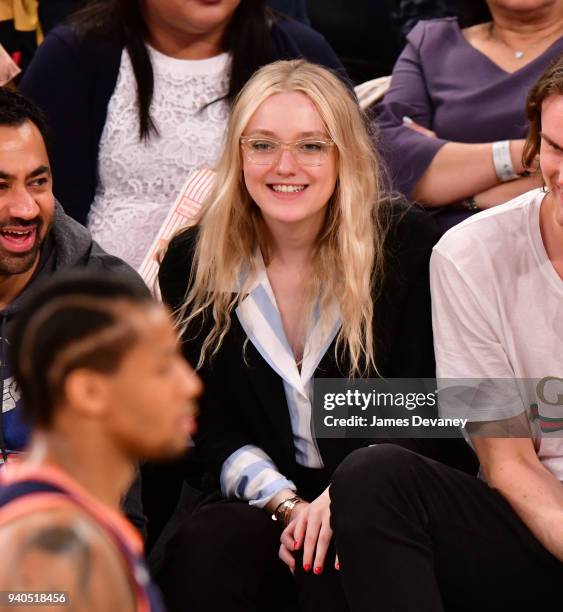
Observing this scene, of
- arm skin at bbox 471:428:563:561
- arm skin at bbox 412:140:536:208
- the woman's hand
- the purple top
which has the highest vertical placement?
the purple top

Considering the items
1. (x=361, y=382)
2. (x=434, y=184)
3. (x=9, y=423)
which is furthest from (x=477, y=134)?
(x=9, y=423)

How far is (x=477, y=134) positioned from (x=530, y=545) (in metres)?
1.11

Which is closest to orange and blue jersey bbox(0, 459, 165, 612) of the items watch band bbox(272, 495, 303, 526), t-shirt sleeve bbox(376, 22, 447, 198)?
watch band bbox(272, 495, 303, 526)

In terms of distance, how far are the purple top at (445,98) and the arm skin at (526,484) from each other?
836mm

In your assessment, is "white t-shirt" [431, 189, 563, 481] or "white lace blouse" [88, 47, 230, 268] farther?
"white lace blouse" [88, 47, 230, 268]

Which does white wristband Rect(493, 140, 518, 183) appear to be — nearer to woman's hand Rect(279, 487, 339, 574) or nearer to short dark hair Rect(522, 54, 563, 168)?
short dark hair Rect(522, 54, 563, 168)

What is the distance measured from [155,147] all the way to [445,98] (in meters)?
0.68

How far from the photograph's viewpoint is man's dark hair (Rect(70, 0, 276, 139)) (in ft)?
8.84

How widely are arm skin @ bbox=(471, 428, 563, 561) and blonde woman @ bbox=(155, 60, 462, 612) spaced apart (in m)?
0.24

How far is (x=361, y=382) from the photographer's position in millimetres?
2105

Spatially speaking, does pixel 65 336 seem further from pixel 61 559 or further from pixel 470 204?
pixel 470 204

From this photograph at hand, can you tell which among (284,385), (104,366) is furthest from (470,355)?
(104,366)

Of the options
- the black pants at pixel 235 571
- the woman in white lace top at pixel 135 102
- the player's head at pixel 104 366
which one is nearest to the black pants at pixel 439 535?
the black pants at pixel 235 571

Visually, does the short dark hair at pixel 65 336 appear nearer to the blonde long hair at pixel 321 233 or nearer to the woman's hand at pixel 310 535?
the woman's hand at pixel 310 535
